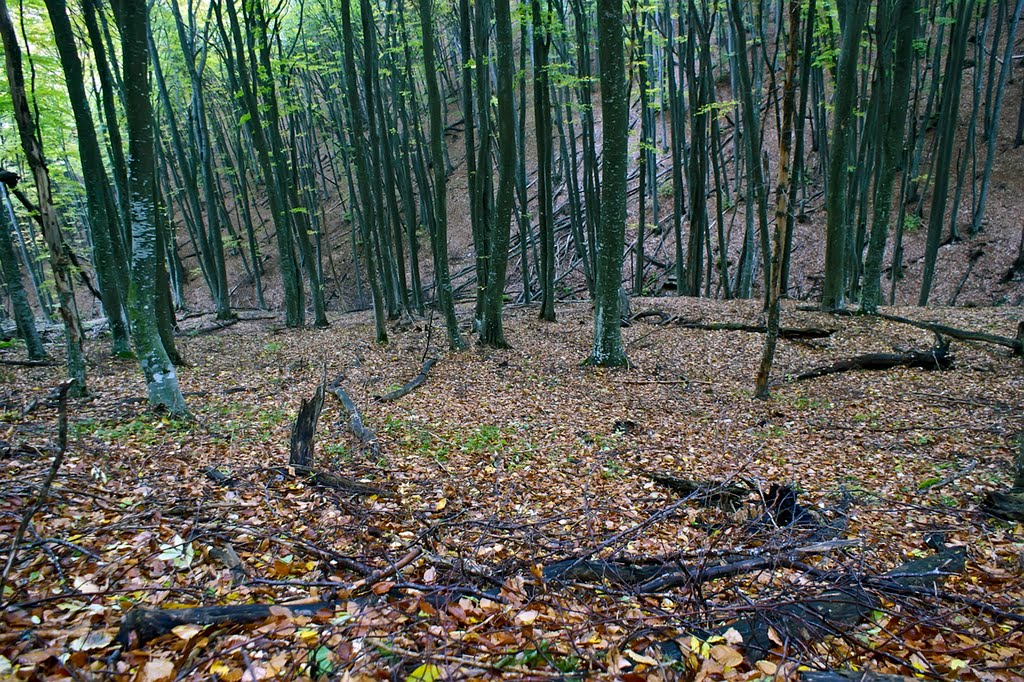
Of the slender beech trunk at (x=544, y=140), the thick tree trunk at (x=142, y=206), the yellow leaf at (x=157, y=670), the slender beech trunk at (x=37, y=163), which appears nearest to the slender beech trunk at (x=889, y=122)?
the slender beech trunk at (x=544, y=140)

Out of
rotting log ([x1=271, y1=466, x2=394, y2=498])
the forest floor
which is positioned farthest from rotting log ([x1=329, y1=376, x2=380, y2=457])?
rotting log ([x1=271, y1=466, x2=394, y2=498])

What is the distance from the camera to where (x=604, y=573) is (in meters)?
3.32

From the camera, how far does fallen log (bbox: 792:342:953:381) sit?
360 inches

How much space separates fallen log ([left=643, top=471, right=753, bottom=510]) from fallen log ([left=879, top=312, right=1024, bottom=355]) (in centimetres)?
729

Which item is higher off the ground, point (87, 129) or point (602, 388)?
point (87, 129)

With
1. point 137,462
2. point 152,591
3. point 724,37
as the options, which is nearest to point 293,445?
point 137,462

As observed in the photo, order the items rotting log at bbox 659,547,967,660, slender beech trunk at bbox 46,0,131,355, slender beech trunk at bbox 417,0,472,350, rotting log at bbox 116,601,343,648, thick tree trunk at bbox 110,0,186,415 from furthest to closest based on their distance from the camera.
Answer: slender beech trunk at bbox 417,0,472,350 → slender beech trunk at bbox 46,0,131,355 → thick tree trunk at bbox 110,0,186,415 → rotting log at bbox 659,547,967,660 → rotting log at bbox 116,601,343,648

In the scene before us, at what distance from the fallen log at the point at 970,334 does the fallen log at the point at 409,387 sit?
9.14 m

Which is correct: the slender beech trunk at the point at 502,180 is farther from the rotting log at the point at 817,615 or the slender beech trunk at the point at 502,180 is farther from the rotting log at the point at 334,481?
the rotting log at the point at 817,615

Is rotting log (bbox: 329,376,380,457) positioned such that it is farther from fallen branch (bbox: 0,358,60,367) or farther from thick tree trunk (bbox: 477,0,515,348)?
fallen branch (bbox: 0,358,60,367)

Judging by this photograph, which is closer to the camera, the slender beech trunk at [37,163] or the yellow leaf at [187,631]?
the yellow leaf at [187,631]

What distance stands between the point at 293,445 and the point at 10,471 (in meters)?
2.11

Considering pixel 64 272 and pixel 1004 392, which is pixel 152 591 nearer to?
pixel 64 272

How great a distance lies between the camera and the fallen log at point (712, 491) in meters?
4.70
